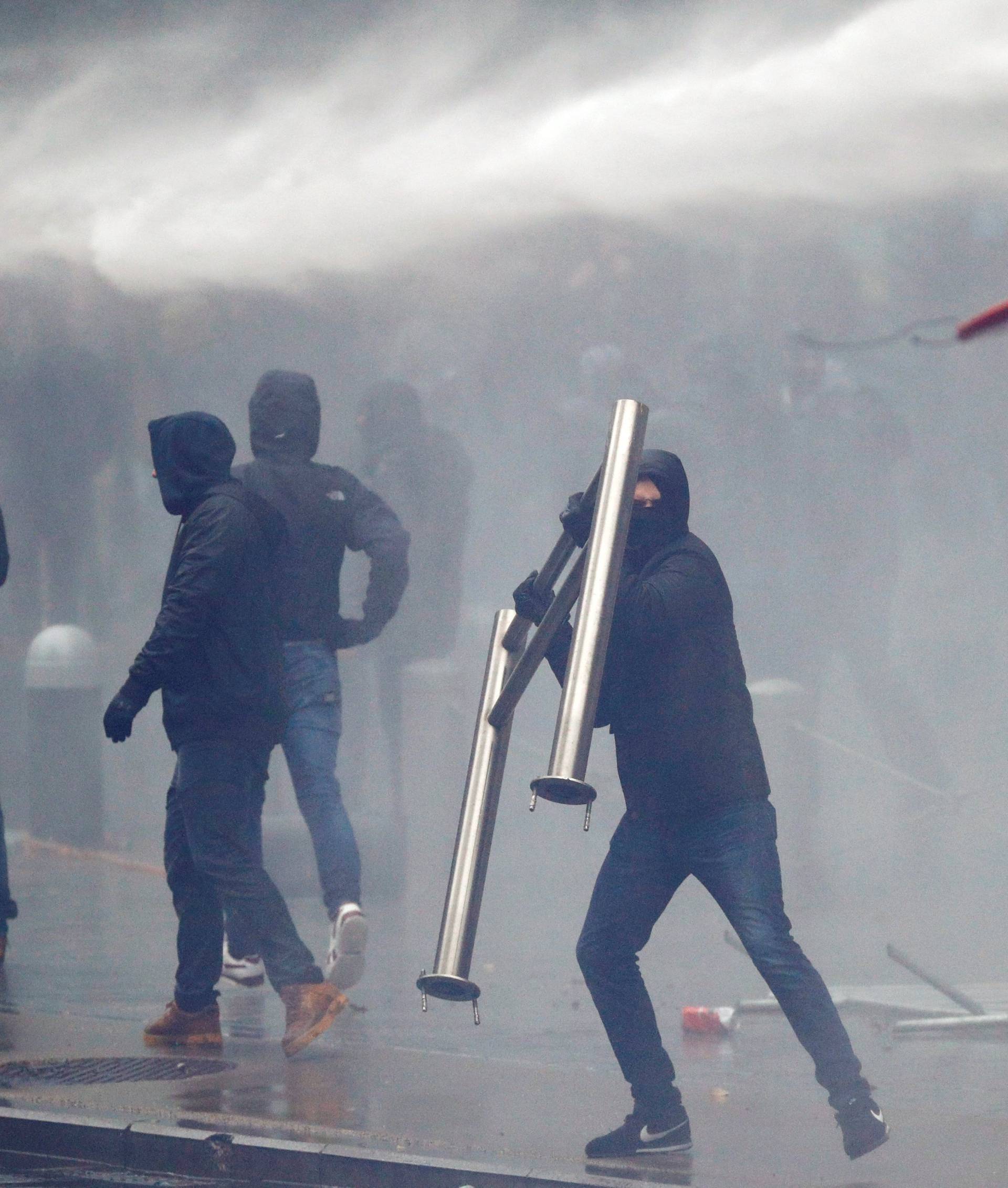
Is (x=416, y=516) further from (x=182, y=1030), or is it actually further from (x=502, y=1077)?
(x=502, y=1077)

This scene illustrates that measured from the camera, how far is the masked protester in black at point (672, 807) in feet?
13.4

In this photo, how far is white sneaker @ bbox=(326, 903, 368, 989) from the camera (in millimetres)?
5309

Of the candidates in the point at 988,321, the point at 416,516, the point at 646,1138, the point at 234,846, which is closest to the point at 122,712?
the point at 234,846

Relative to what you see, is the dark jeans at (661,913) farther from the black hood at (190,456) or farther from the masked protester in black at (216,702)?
the black hood at (190,456)

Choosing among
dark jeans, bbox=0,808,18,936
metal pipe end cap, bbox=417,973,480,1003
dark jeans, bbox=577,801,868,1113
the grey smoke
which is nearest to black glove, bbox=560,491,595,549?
dark jeans, bbox=577,801,868,1113

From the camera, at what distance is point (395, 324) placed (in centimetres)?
1190

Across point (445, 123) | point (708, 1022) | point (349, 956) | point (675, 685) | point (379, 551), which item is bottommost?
point (708, 1022)

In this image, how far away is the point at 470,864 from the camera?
390cm

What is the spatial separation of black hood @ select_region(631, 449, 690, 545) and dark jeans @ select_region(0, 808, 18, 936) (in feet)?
9.49

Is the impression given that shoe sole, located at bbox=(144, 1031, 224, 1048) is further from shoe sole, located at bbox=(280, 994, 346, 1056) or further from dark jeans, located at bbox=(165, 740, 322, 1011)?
shoe sole, located at bbox=(280, 994, 346, 1056)

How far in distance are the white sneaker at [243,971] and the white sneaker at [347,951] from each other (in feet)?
2.10

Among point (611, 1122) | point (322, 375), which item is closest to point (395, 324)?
point (322, 375)

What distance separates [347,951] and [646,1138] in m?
1.38

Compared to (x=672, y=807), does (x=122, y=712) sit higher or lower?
higher
